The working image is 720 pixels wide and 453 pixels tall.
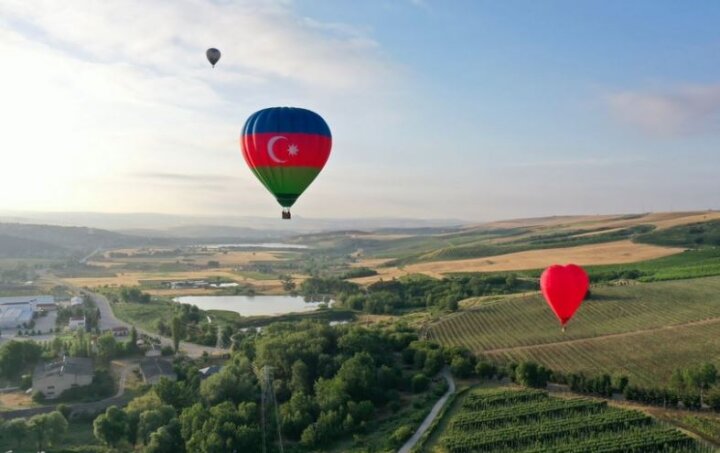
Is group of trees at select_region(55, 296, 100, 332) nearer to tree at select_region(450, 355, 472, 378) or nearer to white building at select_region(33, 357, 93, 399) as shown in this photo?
white building at select_region(33, 357, 93, 399)

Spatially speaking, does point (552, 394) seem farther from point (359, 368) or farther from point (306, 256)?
point (306, 256)

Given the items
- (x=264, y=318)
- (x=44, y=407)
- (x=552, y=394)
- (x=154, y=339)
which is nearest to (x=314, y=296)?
(x=264, y=318)

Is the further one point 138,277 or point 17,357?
point 138,277

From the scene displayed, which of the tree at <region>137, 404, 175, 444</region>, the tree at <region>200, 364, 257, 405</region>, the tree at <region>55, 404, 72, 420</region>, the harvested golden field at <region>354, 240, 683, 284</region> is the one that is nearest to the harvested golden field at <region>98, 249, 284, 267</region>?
the harvested golden field at <region>354, 240, 683, 284</region>

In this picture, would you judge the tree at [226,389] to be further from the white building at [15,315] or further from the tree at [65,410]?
the white building at [15,315]

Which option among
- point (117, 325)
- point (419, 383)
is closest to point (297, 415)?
point (419, 383)

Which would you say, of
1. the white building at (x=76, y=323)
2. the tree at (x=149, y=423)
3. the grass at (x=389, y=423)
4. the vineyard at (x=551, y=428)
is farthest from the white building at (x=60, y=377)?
the vineyard at (x=551, y=428)

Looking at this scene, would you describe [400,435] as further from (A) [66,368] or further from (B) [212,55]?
(A) [66,368]
